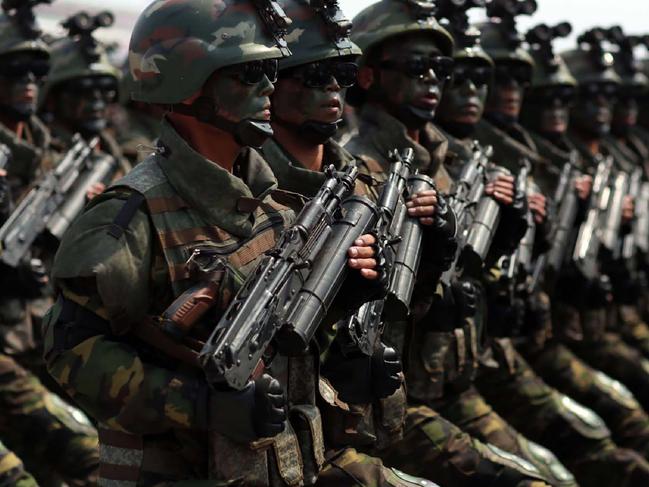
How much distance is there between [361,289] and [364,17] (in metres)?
3.32

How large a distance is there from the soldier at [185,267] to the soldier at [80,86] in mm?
6576

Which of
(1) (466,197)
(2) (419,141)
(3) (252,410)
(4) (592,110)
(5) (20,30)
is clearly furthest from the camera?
(4) (592,110)

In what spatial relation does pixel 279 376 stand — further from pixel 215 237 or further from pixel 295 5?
pixel 295 5

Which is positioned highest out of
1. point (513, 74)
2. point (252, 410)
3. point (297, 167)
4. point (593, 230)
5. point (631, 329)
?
point (252, 410)

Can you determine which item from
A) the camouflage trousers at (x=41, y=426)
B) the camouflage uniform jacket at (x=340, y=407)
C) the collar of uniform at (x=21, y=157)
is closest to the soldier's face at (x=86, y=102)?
the collar of uniform at (x=21, y=157)

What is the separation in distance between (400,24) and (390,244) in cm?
264

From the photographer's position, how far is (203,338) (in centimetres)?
562

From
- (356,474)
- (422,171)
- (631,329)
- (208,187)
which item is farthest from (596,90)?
(208,187)

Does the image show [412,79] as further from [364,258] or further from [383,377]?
[364,258]

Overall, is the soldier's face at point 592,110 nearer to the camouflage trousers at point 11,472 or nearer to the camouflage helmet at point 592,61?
the camouflage helmet at point 592,61

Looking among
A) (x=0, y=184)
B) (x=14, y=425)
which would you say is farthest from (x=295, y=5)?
(x=14, y=425)

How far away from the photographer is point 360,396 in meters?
6.51

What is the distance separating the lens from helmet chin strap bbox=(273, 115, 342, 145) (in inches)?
283

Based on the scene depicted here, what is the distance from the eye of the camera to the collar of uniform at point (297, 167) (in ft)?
23.2
